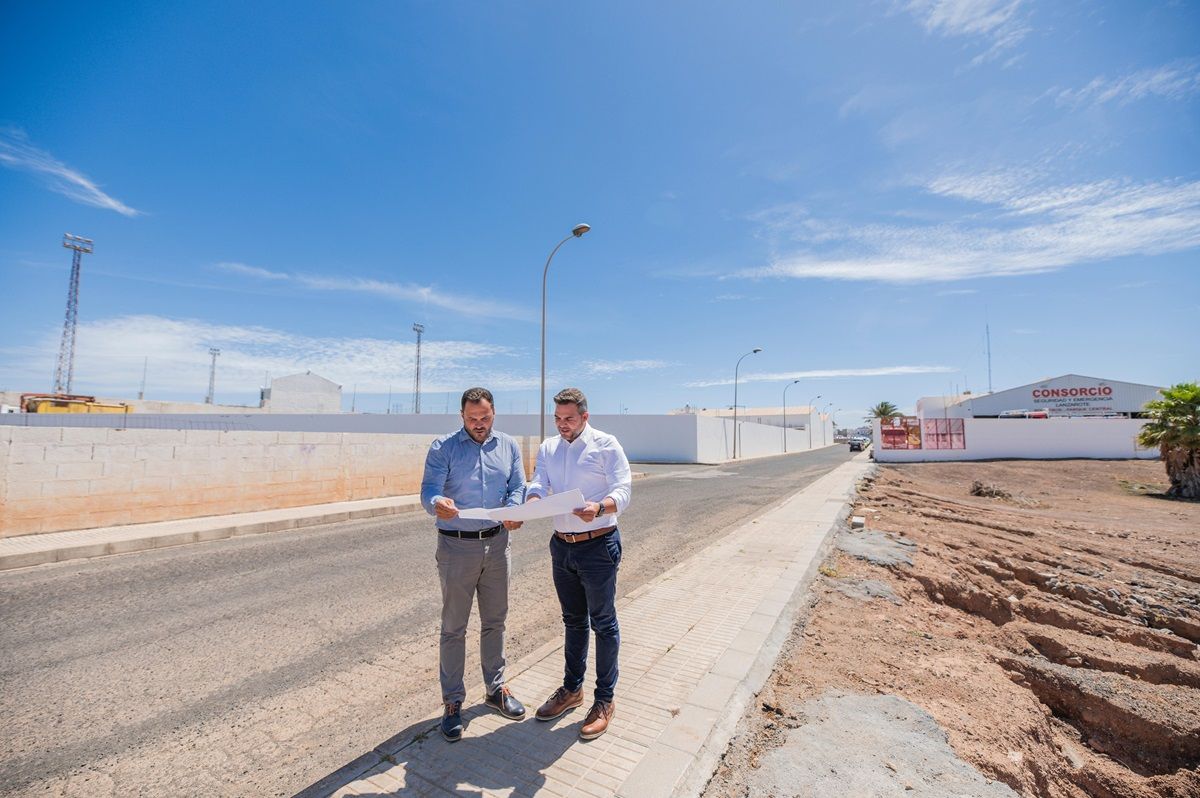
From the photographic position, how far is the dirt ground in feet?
9.44

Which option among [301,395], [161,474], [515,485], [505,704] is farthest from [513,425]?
[505,704]

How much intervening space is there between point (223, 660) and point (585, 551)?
131 inches

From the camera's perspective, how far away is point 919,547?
26.0 feet

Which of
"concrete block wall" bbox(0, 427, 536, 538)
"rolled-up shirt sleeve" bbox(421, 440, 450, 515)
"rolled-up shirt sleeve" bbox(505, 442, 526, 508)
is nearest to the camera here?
"rolled-up shirt sleeve" bbox(421, 440, 450, 515)

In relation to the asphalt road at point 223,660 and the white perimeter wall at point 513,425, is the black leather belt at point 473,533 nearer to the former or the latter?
the asphalt road at point 223,660

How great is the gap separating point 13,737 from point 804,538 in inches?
337

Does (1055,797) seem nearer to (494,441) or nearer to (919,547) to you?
(494,441)

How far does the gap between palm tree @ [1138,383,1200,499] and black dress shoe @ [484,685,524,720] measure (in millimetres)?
25633

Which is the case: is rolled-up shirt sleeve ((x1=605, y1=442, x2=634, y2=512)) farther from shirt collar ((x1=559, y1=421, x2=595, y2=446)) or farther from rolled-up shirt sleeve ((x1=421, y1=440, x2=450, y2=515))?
rolled-up shirt sleeve ((x1=421, y1=440, x2=450, y2=515))

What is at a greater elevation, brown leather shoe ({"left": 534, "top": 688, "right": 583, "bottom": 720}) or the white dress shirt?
the white dress shirt

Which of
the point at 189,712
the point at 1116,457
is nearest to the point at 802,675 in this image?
the point at 189,712

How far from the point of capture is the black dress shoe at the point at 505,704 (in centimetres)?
297

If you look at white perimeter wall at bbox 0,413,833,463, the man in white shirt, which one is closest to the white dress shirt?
the man in white shirt

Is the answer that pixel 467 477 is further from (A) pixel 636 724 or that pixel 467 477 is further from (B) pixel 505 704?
(A) pixel 636 724
